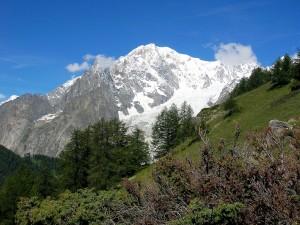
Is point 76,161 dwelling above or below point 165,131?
below

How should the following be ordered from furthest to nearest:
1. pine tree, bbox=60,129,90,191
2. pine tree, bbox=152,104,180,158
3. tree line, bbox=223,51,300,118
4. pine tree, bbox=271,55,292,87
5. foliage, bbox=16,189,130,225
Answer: pine tree, bbox=152,104,180,158
pine tree, bbox=271,55,292,87
tree line, bbox=223,51,300,118
pine tree, bbox=60,129,90,191
foliage, bbox=16,189,130,225

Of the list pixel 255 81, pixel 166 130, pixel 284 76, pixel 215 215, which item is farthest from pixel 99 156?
pixel 255 81

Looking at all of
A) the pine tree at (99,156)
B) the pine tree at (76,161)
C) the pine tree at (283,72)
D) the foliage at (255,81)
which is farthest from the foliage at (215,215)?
the foliage at (255,81)

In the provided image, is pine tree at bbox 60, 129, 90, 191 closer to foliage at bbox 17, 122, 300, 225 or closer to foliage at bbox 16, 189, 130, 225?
foliage at bbox 16, 189, 130, 225

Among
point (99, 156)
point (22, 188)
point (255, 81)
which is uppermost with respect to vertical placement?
point (255, 81)

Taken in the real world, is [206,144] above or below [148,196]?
above

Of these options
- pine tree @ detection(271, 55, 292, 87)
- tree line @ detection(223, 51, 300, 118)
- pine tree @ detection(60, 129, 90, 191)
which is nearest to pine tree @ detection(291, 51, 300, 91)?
tree line @ detection(223, 51, 300, 118)

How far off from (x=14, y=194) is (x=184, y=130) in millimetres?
38404

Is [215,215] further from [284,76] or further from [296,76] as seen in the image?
[284,76]

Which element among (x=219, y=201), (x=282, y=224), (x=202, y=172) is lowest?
(x=282, y=224)

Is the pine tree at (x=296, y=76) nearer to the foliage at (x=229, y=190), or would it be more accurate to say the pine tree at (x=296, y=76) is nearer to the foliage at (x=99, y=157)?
the foliage at (x=99, y=157)

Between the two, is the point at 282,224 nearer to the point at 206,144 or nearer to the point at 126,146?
the point at 206,144

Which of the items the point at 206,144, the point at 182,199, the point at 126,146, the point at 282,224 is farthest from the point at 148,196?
the point at 126,146

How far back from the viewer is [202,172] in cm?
1443
